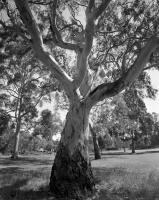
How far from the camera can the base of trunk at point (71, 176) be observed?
267 inches

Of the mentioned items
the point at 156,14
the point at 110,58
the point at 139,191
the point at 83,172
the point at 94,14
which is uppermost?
the point at 156,14

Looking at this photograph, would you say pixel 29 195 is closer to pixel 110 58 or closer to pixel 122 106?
pixel 110 58

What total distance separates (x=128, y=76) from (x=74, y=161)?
11.8ft

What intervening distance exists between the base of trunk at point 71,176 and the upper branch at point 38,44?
246 centimetres

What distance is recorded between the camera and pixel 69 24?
40.2ft

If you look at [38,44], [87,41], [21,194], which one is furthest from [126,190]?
[38,44]

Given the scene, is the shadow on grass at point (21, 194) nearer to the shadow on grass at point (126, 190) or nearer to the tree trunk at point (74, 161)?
the tree trunk at point (74, 161)

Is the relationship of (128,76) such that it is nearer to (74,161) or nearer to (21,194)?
(74,161)

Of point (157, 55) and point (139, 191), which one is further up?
point (157, 55)

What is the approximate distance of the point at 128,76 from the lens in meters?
7.56

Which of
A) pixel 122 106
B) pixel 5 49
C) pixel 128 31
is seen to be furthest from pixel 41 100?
pixel 128 31

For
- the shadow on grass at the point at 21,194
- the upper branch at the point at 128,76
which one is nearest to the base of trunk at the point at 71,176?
the shadow on grass at the point at 21,194

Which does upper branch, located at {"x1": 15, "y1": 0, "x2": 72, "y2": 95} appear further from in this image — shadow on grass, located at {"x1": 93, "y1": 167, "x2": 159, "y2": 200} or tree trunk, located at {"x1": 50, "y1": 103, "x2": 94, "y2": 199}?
shadow on grass, located at {"x1": 93, "y1": 167, "x2": 159, "y2": 200}

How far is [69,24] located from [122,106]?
1485 cm
